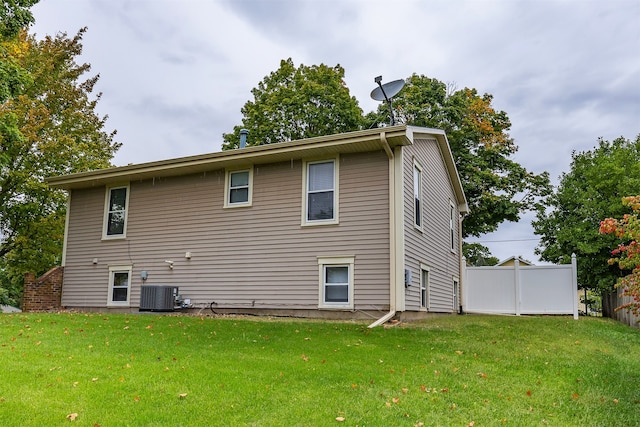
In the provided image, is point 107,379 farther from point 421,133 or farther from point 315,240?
point 421,133

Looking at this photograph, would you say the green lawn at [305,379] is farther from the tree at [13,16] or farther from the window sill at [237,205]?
the tree at [13,16]

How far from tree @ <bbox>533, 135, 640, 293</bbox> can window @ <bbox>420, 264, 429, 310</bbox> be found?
13.2 metres

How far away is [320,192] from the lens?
39.1 ft

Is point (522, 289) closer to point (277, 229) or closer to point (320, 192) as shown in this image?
point (320, 192)

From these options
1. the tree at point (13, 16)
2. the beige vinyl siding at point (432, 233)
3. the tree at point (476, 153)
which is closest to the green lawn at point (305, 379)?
the beige vinyl siding at point (432, 233)

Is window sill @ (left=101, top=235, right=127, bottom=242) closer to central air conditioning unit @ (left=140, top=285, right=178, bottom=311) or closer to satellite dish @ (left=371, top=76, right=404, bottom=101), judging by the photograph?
central air conditioning unit @ (left=140, top=285, right=178, bottom=311)

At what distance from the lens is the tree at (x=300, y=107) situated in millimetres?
25625

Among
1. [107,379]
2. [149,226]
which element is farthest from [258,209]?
[107,379]

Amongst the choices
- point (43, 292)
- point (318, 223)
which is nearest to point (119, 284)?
point (43, 292)

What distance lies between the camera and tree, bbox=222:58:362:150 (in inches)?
1009

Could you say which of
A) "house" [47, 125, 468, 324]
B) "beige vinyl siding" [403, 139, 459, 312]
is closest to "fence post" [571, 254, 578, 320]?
"beige vinyl siding" [403, 139, 459, 312]

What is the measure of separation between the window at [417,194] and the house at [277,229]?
0.16 feet

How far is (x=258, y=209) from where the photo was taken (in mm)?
12531

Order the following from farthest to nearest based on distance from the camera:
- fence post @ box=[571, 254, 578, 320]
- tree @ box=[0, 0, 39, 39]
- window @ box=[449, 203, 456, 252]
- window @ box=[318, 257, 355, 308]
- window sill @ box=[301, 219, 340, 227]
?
1. window @ box=[449, 203, 456, 252]
2. fence post @ box=[571, 254, 578, 320]
3. window sill @ box=[301, 219, 340, 227]
4. window @ box=[318, 257, 355, 308]
5. tree @ box=[0, 0, 39, 39]
